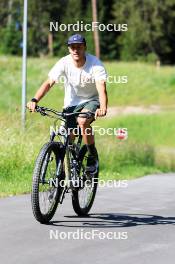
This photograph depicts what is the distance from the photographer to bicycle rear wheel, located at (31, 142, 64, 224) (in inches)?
284

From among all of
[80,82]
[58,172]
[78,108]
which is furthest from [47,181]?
[80,82]

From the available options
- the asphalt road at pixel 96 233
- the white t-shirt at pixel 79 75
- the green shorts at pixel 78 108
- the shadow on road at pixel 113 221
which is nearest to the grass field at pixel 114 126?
the asphalt road at pixel 96 233

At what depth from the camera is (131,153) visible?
1739 cm

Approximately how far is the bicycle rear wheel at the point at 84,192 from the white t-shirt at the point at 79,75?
2.12 feet

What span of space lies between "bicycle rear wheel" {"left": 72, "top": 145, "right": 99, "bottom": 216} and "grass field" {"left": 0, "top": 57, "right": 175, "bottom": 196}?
1715mm

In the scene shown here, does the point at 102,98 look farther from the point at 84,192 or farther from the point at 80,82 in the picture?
the point at 84,192

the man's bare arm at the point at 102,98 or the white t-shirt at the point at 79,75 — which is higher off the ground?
the white t-shirt at the point at 79,75

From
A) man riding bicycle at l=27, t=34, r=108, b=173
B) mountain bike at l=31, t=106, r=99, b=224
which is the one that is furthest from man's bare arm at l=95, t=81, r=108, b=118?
mountain bike at l=31, t=106, r=99, b=224
